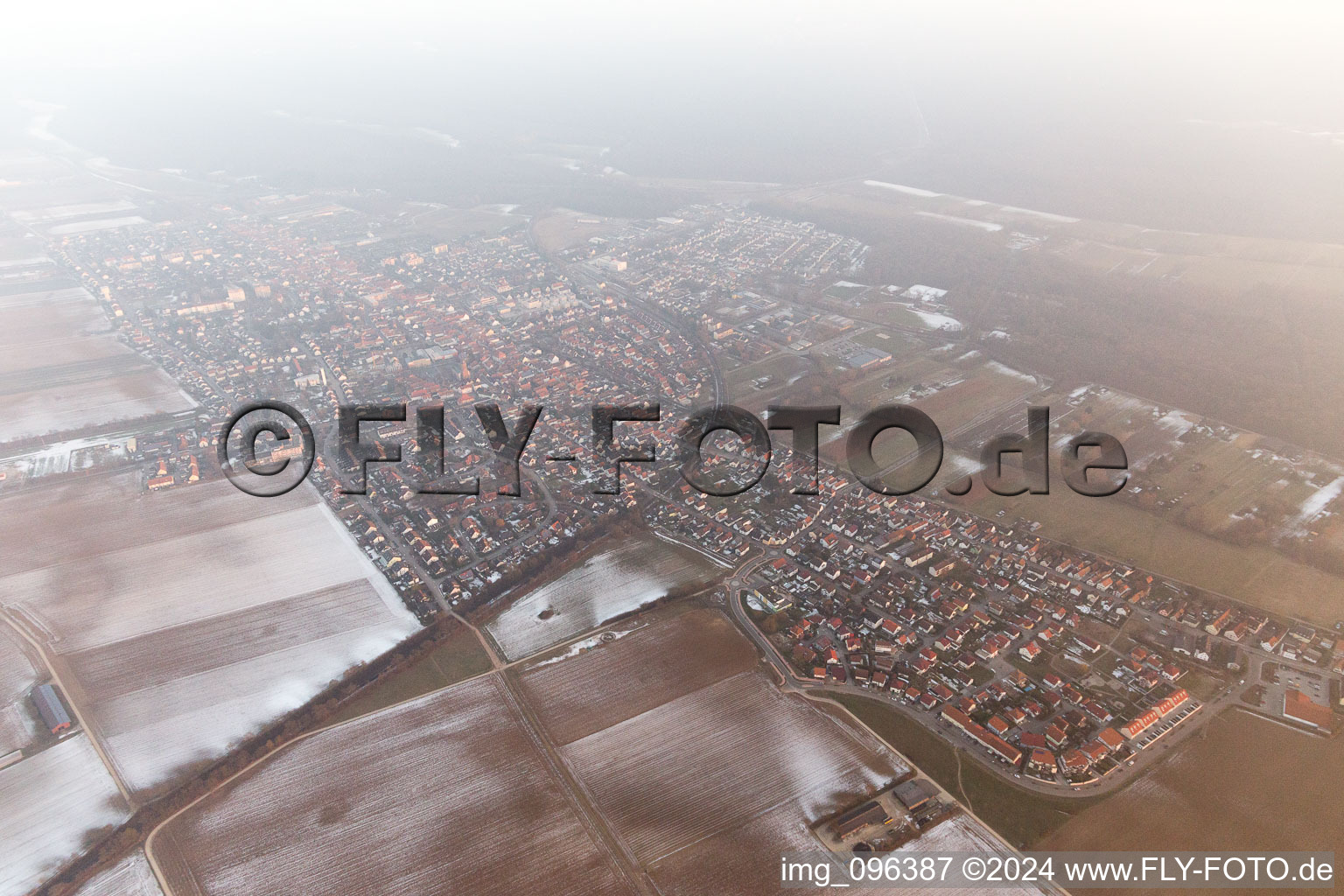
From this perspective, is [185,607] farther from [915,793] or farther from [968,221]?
[968,221]

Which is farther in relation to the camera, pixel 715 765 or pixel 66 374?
pixel 66 374

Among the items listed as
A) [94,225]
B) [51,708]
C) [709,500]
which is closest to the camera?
[51,708]

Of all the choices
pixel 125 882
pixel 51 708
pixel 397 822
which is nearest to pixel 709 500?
pixel 397 822

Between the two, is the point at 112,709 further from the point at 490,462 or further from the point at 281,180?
the point at 281,180

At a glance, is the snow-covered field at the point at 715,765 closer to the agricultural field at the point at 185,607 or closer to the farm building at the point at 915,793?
the farm building at the point at 915,793

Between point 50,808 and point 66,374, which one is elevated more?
point 66,374

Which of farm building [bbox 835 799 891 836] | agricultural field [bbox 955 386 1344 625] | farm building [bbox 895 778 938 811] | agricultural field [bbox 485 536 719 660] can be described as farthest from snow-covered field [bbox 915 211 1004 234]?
farm building [bbox 835 799 891 836]

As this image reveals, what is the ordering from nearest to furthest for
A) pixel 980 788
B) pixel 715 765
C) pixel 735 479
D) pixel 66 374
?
pixel 980 788
pixel 715 765
pixel 735 479
pixel 66 374
